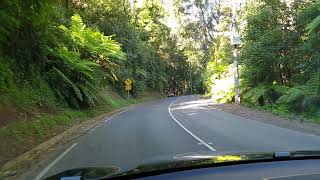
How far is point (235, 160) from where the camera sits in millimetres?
3818

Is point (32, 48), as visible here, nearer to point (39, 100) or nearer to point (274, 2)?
point (39, 100)

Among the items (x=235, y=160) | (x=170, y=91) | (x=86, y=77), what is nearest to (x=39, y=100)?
(x=86, y=77)

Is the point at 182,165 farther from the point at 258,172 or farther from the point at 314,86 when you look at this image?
the point at 314,86

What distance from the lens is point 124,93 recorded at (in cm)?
6141

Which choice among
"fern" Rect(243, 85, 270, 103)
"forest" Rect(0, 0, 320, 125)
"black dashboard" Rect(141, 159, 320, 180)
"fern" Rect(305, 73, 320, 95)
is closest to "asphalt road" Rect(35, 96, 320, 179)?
"forest" Rect(0, 0, 320, 125)

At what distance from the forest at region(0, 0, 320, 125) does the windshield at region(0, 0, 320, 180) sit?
0.22ft

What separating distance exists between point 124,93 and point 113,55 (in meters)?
22.5

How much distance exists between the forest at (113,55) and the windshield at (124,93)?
66 mm

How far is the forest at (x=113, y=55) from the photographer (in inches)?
596

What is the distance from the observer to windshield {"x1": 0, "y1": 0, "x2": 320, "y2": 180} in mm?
14016

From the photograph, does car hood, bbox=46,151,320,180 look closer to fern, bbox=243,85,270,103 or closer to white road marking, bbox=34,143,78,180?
white road marking, bbox=34,143,78,180

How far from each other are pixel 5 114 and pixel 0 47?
8.50 meters

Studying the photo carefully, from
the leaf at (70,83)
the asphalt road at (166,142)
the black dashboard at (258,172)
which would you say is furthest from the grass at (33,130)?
the black dashboard at (258,172)

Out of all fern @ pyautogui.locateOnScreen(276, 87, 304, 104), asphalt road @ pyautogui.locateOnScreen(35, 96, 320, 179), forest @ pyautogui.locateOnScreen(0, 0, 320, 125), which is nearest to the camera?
asphalt road @ pyautogui.locateOnScreen(35, 96, 320, 179)
